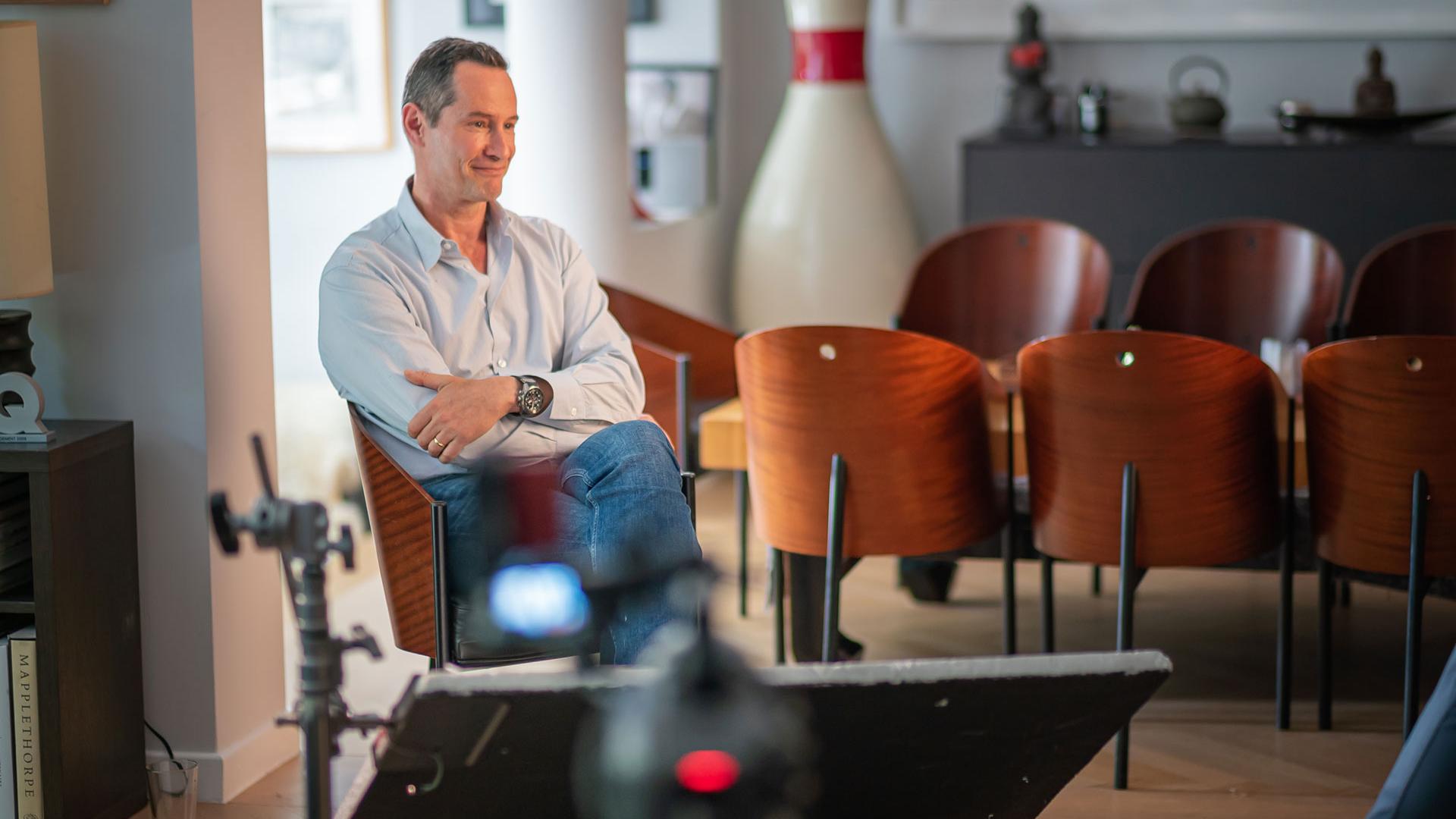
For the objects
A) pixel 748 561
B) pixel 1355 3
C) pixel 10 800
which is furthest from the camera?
pixel 1355 3

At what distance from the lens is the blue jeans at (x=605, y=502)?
8.23 ft

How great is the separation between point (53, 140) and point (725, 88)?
4.02 metres

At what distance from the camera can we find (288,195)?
607cm

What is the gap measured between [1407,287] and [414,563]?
118 inches

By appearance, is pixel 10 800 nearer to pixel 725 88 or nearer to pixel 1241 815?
pixel 1241 815

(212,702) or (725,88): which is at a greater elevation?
(725,88)

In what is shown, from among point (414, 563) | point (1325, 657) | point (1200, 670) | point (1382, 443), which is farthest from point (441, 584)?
point (1200, 670)

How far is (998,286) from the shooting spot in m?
4.70

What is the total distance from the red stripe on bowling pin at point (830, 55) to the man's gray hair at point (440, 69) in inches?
133

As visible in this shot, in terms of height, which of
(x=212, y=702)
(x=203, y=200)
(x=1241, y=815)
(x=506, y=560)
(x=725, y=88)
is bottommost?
(x=1241, y=815)

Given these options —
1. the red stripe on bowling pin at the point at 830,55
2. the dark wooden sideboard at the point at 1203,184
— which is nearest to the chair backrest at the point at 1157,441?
the dark wooden sideboard at the point at 1203,184

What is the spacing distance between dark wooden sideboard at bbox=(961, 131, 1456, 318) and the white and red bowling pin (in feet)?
1.28

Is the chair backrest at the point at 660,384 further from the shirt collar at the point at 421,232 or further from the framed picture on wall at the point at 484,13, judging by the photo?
the framed picture on wall at the point at 484,13

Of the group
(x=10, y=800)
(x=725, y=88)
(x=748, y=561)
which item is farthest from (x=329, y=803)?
(x=725, y=88)
